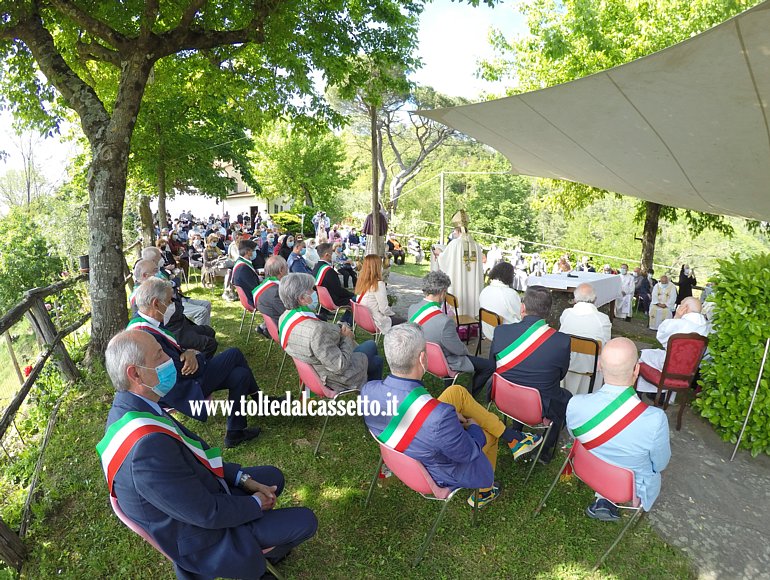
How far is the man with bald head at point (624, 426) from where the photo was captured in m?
2.29

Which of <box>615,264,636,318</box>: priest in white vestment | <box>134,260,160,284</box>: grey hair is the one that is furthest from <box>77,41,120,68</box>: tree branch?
<box>615,264,636,318</box>: priest in white vestment

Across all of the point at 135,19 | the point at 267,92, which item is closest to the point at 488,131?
the point at 267,92

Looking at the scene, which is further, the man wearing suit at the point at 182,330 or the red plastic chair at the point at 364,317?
the red plastic chair at the point at 364,317

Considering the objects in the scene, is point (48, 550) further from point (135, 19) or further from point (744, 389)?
point (135, 19)

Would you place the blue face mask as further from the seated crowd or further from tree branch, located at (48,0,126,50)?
tree branch, located at (48,0,126,50)

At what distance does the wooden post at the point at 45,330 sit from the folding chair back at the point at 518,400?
4189 millimetres

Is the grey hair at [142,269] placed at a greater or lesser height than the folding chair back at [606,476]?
greater

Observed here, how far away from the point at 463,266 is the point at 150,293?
424 centimetres

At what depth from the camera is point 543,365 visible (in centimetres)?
312

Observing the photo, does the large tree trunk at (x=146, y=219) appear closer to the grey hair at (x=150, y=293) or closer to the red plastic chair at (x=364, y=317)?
the red plastic chair at (x=364, y=317)

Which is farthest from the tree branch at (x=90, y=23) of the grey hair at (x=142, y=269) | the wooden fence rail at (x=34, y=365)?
the wooden fence rail at (x=34, y=365)

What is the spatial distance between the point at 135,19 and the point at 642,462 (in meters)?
7.51

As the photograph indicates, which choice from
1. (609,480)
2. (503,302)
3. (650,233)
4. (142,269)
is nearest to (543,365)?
(609,480)

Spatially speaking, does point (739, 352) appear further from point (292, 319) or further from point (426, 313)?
point (292, 319)
